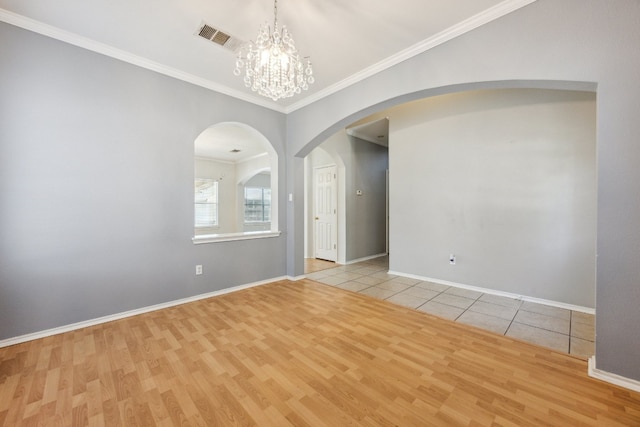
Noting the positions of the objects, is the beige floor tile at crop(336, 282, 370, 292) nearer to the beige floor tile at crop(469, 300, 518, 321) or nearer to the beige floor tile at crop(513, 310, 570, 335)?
the beige floor tile at crop(469, 300, 518, 321)

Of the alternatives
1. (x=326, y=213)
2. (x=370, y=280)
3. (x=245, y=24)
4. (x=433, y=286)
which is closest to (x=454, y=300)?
(x=433, y=286)

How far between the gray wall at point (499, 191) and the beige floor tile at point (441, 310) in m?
0.96

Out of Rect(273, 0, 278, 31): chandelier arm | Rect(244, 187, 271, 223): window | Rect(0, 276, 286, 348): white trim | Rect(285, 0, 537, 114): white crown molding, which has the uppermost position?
Rect(273, 0, 278, 31): chandelier arm

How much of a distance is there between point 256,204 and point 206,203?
201cm

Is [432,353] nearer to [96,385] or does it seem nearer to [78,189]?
[96,385]

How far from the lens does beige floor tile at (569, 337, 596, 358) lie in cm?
208

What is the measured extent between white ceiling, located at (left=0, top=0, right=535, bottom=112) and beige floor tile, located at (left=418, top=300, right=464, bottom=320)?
114 inches

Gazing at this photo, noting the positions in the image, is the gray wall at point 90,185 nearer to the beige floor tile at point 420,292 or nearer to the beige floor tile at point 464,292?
the beige floor tile at point 420,292

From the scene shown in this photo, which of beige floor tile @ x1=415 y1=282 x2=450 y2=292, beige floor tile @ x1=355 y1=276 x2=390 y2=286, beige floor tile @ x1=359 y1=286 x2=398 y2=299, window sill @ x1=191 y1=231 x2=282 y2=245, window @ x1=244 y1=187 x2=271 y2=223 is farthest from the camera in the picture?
window @ x1=244 y1=187 x2=271 y2=223

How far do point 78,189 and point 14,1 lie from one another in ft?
5.16

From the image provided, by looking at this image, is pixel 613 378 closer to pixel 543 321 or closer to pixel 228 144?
pixel 543 321

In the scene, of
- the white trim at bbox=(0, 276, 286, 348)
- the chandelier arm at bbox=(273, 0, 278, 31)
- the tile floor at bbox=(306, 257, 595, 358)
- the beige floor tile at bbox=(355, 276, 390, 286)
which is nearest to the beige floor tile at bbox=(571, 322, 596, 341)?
the tile floor at bbox=(306, 257, 595, 358)

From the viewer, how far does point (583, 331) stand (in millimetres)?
2461

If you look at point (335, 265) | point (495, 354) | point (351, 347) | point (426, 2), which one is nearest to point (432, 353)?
point (495, 354)
